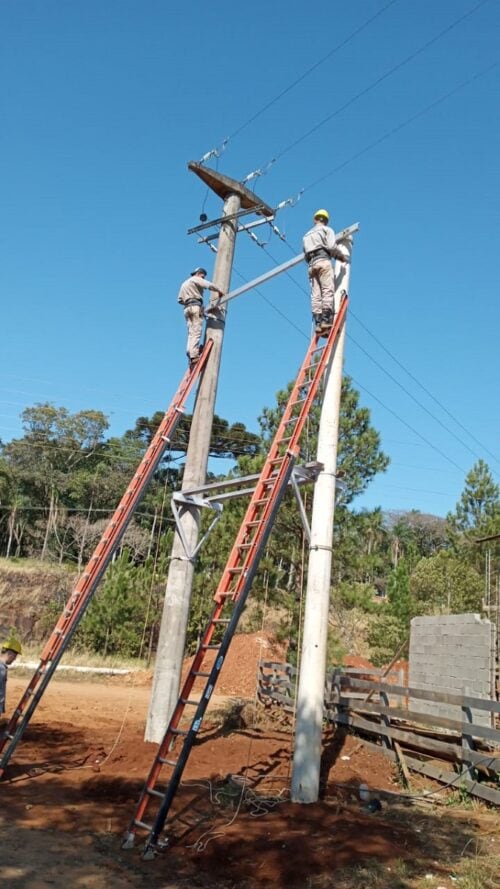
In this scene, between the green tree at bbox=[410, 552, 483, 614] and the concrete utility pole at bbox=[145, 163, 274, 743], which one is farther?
the green tree at bbox=[410, 552, 483, 614]

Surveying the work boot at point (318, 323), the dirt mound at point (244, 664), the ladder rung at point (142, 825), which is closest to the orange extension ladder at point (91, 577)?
the ladder rung at point (142, 825)

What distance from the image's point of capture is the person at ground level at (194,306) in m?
10.7

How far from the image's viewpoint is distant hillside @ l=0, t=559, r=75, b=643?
2903cm

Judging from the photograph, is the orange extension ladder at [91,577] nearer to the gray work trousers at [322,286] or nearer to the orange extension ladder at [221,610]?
the orange extension ladder at [221,610]

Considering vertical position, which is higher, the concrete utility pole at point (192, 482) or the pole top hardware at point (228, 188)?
the pole top hardware at point (228, 188)

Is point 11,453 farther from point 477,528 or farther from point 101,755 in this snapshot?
point 101,755

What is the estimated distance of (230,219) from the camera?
38.8 feet

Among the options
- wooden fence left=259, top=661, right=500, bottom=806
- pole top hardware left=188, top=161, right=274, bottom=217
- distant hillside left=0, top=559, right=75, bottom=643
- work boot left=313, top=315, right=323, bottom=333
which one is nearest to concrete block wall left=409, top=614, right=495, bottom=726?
wooden fence left=259, top=661, right=500, bottom=806

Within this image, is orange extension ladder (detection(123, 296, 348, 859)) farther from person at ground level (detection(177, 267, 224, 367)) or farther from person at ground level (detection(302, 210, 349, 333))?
person at ground level (detection(177, 267, 224, 367))

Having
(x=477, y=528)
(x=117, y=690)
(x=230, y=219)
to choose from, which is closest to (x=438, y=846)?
(x=230, y=219)

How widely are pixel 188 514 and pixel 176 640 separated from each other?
1.89 meters

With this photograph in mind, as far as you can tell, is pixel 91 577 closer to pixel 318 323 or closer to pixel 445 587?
pixel 318 323

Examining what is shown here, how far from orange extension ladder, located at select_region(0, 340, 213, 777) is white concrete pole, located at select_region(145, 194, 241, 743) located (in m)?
0.60

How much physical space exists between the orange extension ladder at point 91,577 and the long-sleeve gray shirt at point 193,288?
109 centimetres
